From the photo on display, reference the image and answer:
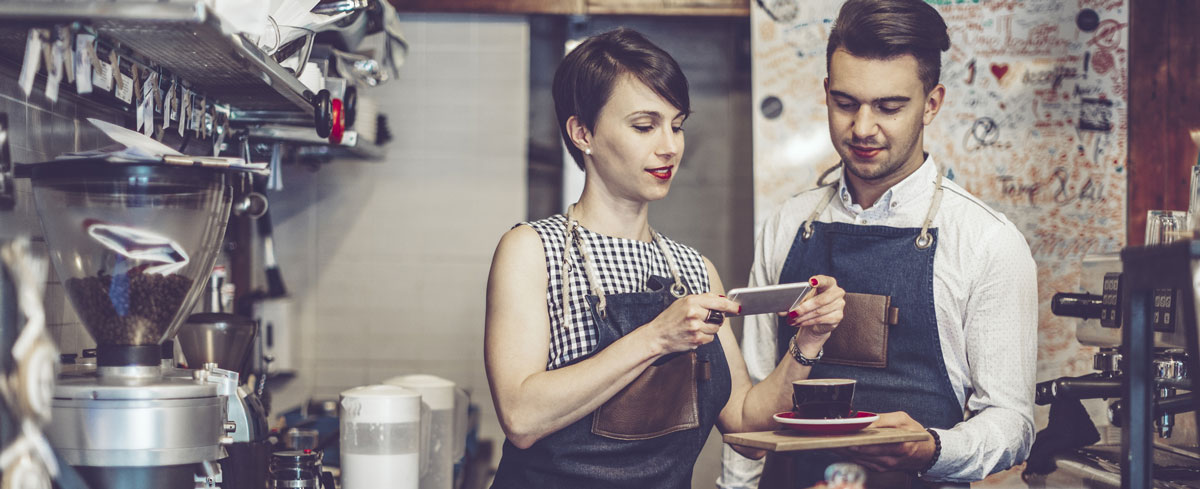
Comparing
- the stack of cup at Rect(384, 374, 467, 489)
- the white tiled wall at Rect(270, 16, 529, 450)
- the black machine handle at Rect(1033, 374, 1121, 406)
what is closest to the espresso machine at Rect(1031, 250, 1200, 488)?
the black machine handle at Rect(1033, 374, 1121, 406)

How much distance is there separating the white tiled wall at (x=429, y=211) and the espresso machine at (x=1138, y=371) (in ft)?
6.86

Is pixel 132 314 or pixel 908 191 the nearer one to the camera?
pixel 132 314

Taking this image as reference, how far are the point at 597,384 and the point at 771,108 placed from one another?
179 cm

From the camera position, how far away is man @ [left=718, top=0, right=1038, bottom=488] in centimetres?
203

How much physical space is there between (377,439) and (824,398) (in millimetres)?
959

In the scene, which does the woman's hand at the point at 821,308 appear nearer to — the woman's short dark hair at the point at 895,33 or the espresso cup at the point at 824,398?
the espresso cup at the point at 824,398

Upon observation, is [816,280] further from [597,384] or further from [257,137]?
[257,137]


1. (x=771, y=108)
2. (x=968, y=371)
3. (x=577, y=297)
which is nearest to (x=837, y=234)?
(x=968, y=371)

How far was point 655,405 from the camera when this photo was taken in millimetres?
1831

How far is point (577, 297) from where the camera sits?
1864 millimetres

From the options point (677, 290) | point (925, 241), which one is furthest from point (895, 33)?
point (677, 290)

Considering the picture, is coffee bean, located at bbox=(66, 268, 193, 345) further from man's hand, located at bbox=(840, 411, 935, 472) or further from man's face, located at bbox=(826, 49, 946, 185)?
man's face, located at bbox=(826, 49, 946, 185)

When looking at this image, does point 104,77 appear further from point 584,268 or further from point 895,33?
point 895,33

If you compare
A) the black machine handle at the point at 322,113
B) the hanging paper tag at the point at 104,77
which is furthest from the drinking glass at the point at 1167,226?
the hanging paper tag at the point at 104,77
